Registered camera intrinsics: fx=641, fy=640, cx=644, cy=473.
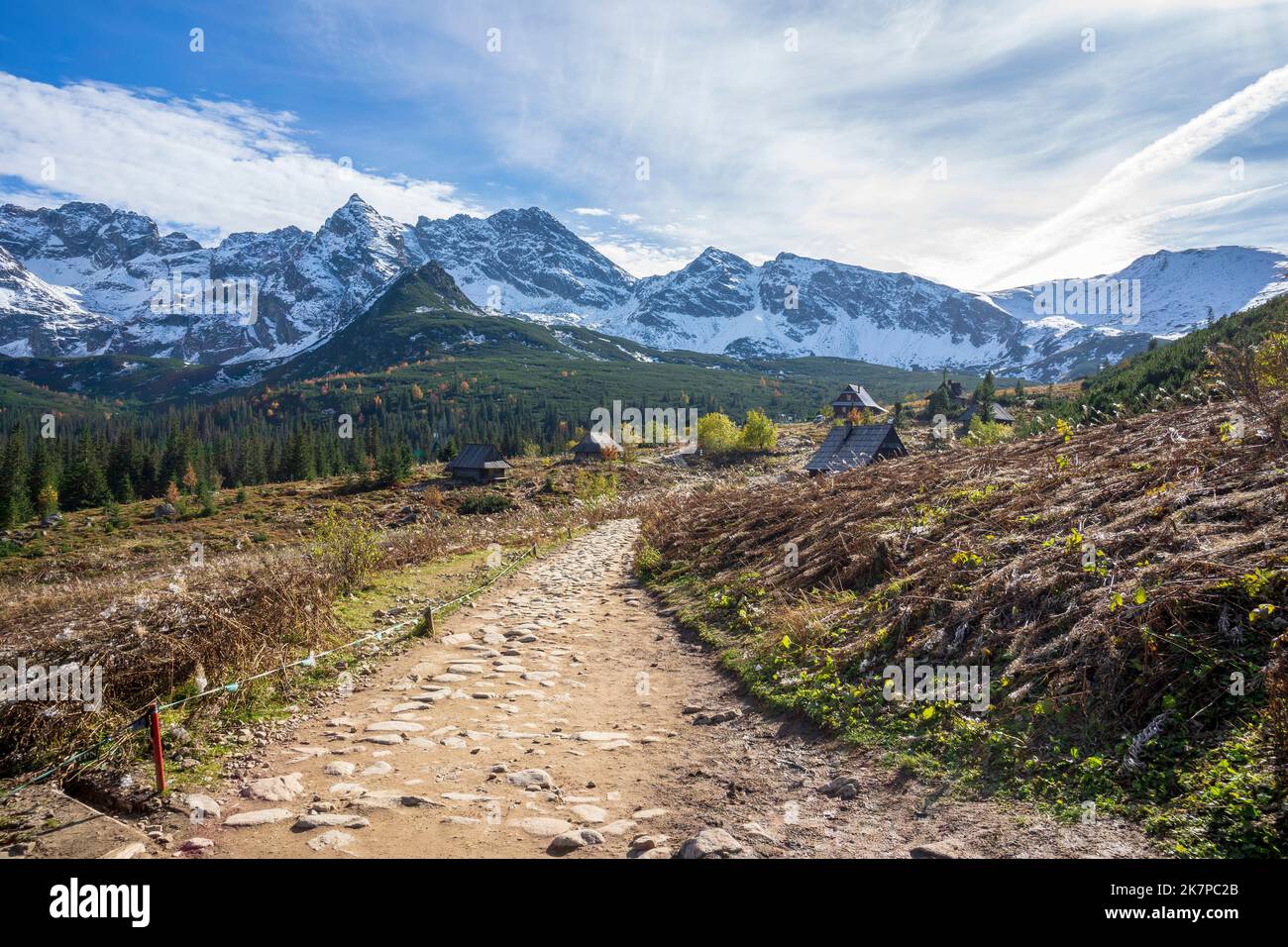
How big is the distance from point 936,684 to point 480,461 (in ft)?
295

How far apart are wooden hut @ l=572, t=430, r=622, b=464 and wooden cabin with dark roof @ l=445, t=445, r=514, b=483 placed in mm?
13331

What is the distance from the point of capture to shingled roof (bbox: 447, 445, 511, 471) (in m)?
92.1

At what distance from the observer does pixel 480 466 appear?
9181 centimetres

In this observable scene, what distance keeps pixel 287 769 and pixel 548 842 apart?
291 centimetres

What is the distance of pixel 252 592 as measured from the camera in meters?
9.67

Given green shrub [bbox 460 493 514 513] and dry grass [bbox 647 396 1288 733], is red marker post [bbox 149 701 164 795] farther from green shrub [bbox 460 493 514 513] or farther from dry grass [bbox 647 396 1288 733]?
green shrub [bbox 460 493 514 513]

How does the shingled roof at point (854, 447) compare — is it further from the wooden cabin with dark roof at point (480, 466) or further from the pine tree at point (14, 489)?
the pine tree at point (14, 489)

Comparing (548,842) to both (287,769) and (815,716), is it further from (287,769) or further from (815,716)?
(815,716)

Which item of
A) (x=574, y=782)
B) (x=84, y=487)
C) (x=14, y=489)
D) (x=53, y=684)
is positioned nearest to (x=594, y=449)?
(x=14, y=489)

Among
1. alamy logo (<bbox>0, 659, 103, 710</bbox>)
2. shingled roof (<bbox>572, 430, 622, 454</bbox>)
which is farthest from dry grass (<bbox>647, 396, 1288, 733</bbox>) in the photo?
shingled roof (<bbox>572, 430, 622, 454</bbox>)

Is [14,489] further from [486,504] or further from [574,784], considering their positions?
[574,784]
